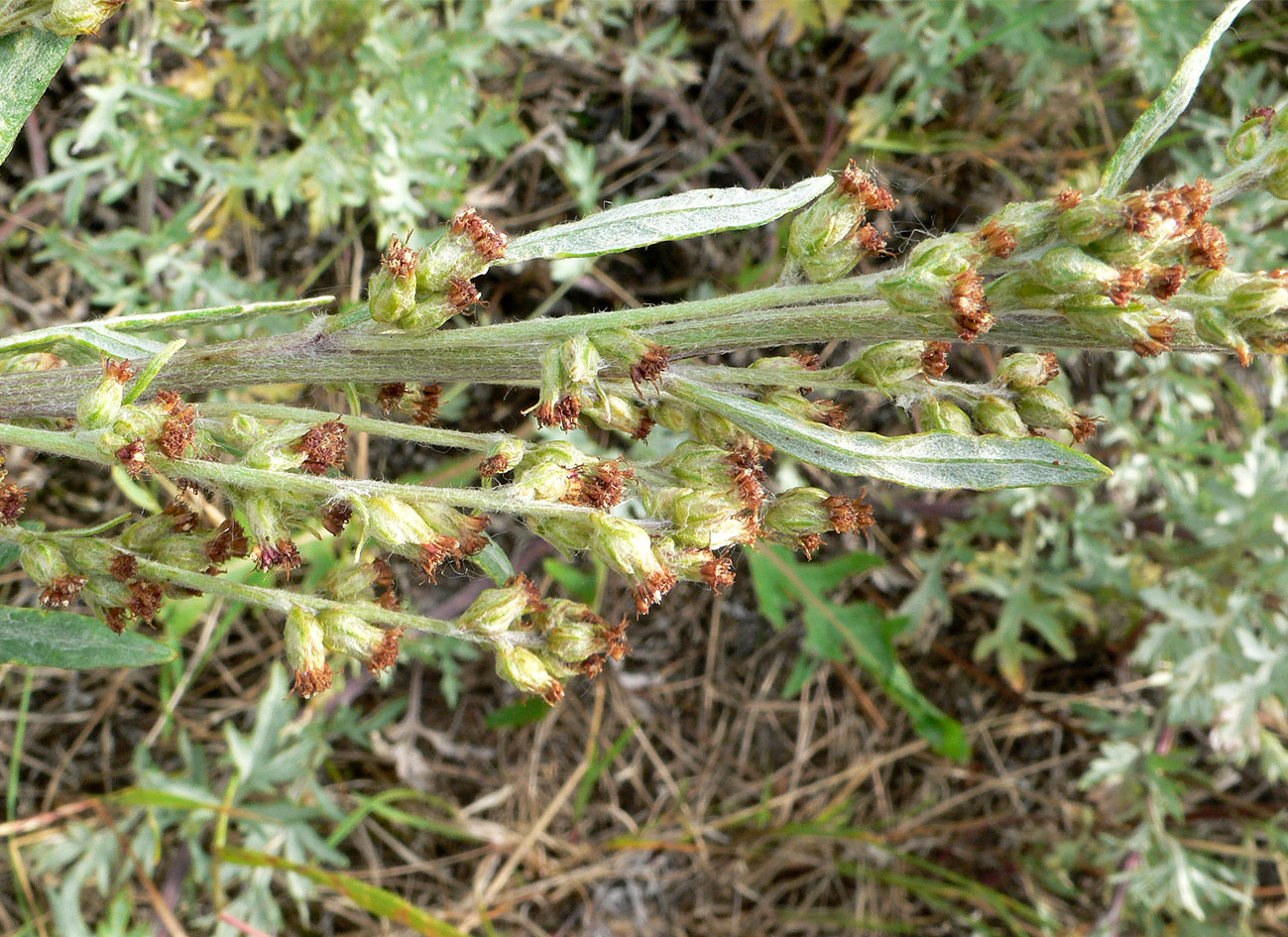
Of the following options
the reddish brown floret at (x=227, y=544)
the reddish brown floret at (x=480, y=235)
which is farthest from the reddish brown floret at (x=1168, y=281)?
the reddish brown floret at (x=227, y=544)

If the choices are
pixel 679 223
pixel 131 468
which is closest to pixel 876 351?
pixel 679 223

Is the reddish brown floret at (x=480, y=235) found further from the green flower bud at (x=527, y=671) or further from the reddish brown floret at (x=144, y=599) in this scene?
the reddish brown floret at (x=144, y=599)

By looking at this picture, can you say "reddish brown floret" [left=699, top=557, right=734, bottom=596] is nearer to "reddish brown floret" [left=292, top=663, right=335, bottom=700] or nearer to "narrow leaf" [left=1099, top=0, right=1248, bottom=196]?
"reddish brown floret" [left=292, top=663, right=335, bottom=700]

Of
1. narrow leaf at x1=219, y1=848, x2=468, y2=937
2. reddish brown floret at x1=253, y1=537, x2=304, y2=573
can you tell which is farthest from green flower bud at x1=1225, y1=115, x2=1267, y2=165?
narrow leaf at x1=219, y1=848, x2=468, y2=937

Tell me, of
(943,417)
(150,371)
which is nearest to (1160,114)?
(943,417)

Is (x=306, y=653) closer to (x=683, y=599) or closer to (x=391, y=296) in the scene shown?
(x=391, y=296)

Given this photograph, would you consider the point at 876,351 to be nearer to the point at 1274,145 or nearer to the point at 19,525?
the point at 1274,145

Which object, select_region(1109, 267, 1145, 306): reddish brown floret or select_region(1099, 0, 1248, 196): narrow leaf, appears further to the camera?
select_region(1099, 0, 1248, 196): narrow leaf
